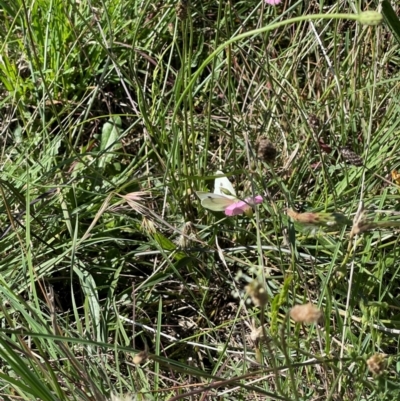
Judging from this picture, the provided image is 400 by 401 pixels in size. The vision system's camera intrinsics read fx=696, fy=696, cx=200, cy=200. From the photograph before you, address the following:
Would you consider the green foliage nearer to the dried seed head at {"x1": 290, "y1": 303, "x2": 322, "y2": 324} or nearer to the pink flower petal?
the pink flower petal

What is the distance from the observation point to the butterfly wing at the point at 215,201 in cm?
122

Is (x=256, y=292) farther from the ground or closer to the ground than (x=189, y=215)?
farther from the ground

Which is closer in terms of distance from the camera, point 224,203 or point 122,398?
point 122,398

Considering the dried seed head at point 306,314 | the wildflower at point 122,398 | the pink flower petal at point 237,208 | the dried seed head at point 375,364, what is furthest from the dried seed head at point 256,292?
the pink flower petal at point 237,208

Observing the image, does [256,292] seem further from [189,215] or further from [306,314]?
[189,215]

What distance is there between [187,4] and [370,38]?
0.55 m

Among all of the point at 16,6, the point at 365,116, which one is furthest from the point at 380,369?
the point at 16,6

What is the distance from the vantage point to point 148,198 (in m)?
1.44

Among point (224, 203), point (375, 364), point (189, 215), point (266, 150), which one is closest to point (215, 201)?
point (224, 203)

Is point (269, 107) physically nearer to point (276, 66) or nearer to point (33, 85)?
point (276, 66)

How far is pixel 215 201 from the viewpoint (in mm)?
1222

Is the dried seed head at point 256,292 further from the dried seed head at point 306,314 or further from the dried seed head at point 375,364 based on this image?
the dried seed head at point 375,364

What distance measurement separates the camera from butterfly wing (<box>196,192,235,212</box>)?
122 cm

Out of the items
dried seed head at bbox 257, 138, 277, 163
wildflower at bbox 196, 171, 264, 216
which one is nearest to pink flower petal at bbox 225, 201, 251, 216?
wildflower at bbox 196, 171, 264, 216
